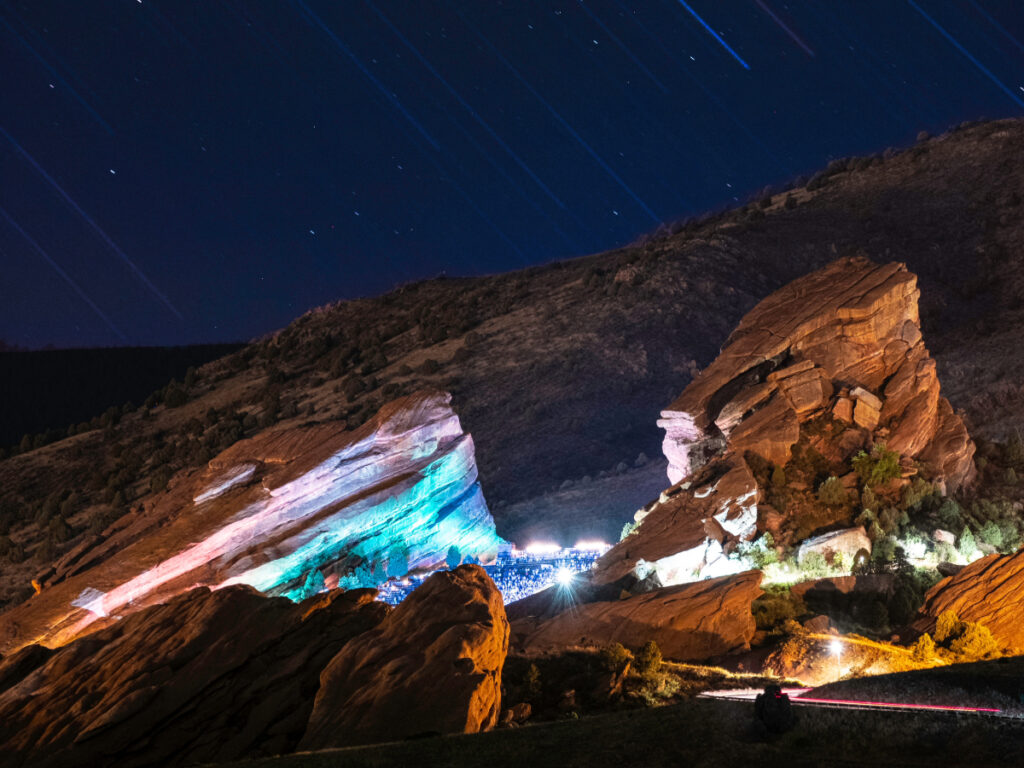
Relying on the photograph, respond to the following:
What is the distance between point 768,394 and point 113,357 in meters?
87.3

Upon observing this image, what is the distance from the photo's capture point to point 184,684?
1484cm

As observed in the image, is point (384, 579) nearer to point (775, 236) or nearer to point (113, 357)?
point (775, 236)

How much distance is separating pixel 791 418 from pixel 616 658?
9703 mm

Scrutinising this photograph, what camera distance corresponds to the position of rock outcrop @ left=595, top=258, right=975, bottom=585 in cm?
2208

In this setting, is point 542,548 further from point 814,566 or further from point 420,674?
point 420,674

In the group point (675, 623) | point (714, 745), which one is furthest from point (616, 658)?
point (714, 745)

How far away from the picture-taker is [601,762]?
10.6 meters

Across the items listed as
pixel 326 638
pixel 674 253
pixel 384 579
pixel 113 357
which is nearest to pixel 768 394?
pixel 384 579

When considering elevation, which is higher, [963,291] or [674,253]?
[674,253]

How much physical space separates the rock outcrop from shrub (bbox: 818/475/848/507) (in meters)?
0.36

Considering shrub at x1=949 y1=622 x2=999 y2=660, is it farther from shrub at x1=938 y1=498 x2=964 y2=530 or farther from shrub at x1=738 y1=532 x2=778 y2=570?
shrub at x1=938 y1=498 x2=964 y2=530

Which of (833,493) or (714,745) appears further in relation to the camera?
(833,493)

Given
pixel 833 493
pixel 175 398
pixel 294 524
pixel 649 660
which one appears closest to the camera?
pixel 649 660

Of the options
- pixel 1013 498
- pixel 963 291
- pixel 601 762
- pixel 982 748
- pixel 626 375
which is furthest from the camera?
pixel 963 291
